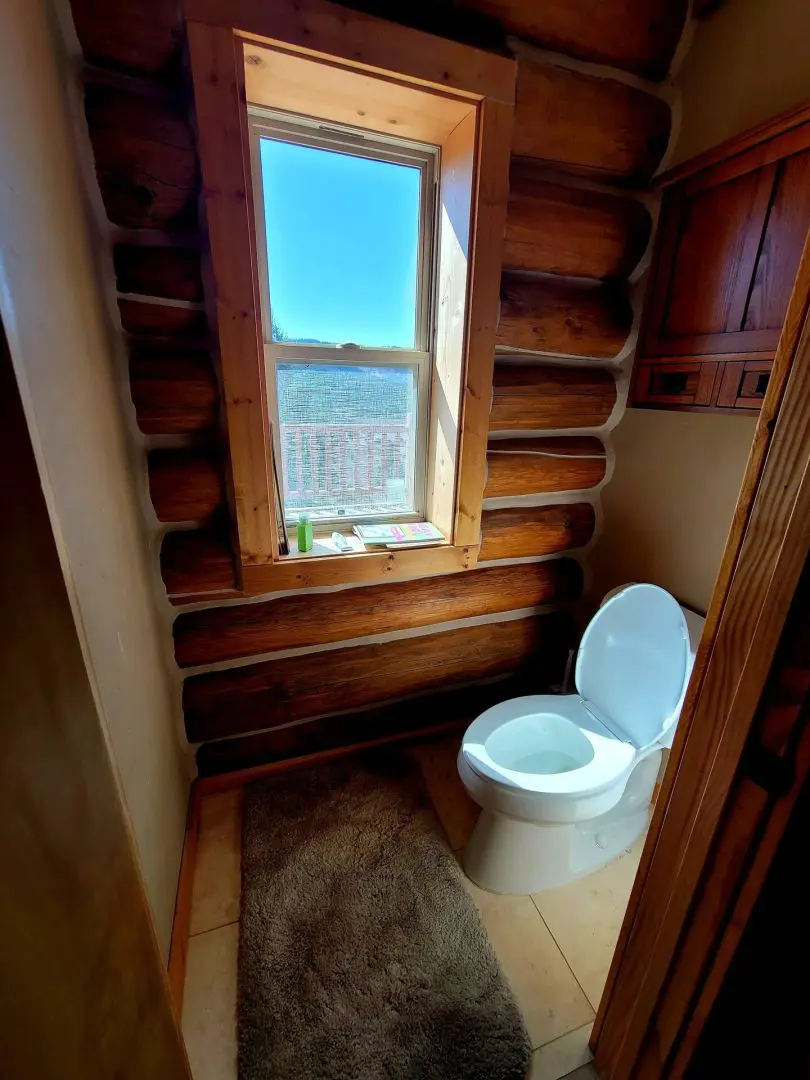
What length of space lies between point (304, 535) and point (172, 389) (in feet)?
1.92

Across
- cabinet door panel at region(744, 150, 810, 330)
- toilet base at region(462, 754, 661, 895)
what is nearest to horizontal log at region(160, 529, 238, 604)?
toilet base at region(462, 754, 661, 895)

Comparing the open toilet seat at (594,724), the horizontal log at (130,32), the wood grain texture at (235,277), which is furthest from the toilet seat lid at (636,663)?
the horizontal log at (130,32)

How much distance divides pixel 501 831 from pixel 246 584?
1.10 meters

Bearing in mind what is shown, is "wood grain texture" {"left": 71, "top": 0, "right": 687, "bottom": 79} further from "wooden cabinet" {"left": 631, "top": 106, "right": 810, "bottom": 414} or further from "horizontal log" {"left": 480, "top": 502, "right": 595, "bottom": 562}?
"horizontal log" {"left": 480, "top": 502, "right": 595, "bottom": 562}

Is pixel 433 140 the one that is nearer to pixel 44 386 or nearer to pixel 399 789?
pixel 44 386

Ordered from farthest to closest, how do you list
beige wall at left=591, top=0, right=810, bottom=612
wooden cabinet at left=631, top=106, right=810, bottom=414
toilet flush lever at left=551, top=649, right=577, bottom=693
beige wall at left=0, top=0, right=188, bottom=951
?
toilet flush lever at left=551, top=649, right=577, bottom=693 < beige wall at left=591, top=0, right=810, bottom=612 < wooden cabinet at left=631, top=106, right=810, bottom=414 < beige wall at left=0, top=0, right=188, bottom=951

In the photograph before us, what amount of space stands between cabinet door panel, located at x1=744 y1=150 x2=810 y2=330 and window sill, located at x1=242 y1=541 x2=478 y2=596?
1.05 metres

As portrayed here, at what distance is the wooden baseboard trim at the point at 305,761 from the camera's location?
1.69 meters

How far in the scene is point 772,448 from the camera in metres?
0.58

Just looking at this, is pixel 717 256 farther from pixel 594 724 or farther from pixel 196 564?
pixel 196 564

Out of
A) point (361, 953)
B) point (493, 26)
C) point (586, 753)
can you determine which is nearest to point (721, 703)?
point (586, 753)

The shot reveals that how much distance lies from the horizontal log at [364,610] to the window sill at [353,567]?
84mm

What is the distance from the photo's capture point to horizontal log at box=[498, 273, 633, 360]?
1.47 metres

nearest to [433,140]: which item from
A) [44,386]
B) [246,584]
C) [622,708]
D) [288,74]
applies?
[288,74]
